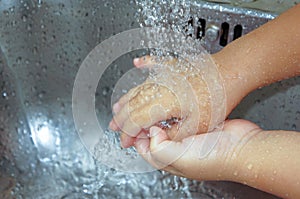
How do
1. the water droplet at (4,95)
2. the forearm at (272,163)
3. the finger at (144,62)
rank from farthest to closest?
the water droplet at (4,95) → the finger at (144,62) → the forearm at (272,163)

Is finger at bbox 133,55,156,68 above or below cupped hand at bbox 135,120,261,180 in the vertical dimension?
above

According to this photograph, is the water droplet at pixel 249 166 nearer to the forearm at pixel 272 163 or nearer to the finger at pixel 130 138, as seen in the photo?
the forearm at pixel 272 163

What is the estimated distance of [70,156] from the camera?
789 millimetres

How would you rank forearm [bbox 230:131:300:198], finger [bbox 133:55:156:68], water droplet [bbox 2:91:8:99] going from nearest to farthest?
forearm [bbox 230:131:300:198] < finger [bbox 133:55:156:68] < water droplet [bbox 2:91:8:99]

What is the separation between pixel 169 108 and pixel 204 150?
62 mm

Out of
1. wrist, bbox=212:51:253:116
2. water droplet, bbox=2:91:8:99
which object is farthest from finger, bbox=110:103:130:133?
water droplet, bbox=2:91:8:99

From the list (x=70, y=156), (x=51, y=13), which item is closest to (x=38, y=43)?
(x=51, y=13)

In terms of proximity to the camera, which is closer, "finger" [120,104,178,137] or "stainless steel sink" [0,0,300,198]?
"finger" [120,104,178,137]

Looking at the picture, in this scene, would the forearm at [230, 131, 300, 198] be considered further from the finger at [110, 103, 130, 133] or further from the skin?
the finger at [110, 103, 130, 133]

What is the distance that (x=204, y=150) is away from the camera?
58 cm

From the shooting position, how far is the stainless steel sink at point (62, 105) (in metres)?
0.72

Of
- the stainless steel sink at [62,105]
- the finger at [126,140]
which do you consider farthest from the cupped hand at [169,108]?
the stainless steel sink at [62,105]

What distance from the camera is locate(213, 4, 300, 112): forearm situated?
2.00ft

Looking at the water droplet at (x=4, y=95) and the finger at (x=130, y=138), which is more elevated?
the water droplet at (x=4, y=95)
